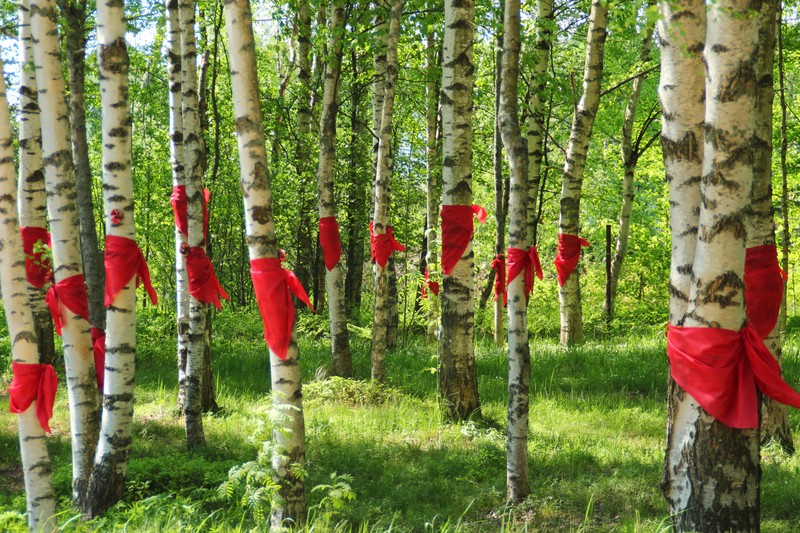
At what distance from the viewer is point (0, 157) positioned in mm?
4719

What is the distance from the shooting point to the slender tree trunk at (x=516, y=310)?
5.42 meters

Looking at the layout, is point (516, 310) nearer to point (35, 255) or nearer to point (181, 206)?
point (181, 206)

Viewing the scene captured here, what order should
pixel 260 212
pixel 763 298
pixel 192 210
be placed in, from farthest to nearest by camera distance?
pixel 192 210, pixel 763 298, pixel 260 212

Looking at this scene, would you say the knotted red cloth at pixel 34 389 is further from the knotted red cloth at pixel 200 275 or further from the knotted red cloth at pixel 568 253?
the knotted red cloth at pixel 568 253

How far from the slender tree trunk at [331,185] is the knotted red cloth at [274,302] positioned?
17.0ft

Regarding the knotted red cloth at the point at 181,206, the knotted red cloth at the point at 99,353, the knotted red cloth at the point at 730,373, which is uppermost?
the knotted red cloth at the point at 181,206

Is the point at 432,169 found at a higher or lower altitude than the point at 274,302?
higher

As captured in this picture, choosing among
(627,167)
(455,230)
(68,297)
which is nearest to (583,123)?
(455,230)

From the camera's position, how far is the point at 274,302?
4.76 m

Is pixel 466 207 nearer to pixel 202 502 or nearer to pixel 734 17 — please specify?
pixel 202 502

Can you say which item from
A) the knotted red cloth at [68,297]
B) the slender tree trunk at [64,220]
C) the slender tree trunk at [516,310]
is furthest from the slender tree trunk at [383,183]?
the knotted red cloth at [68,297]

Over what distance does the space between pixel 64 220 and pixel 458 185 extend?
3902mm

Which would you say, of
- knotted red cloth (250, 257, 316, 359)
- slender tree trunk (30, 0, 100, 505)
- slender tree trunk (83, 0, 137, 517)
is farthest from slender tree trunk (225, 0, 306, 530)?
slender tree trunk (30, 0, 100, 505)

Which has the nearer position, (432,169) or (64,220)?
(64,220)
